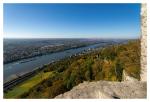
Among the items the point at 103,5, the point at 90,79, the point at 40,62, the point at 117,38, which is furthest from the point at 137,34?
the point at 40,62

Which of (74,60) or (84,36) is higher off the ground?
(84,36)

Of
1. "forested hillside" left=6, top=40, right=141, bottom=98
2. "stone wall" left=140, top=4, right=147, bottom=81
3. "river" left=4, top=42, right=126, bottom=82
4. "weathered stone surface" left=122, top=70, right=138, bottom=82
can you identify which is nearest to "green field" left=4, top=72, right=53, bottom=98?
"forested hillside" left=6, top=40, right=141, bottom=98

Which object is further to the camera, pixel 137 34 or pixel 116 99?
pixel 137 34

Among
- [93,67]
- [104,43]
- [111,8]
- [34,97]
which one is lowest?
[34,97]

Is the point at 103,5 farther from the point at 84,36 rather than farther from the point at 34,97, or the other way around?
the point at 34,97

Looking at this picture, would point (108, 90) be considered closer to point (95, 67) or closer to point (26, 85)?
point (95, 67)

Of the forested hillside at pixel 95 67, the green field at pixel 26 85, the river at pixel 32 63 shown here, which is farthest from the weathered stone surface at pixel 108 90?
the river at pixel 32 63

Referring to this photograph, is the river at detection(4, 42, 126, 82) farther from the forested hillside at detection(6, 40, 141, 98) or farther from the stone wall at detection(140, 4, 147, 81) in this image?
the stone wall at detection(140, 4, 147, 81)

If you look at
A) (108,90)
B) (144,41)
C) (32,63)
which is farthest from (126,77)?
(32,63)
